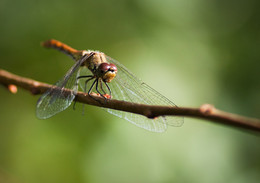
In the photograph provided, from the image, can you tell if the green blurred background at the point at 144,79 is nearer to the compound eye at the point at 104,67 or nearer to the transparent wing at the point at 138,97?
the transparent wing at the point at 138,97

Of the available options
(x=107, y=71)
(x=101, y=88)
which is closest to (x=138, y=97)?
(x=107, y=71)

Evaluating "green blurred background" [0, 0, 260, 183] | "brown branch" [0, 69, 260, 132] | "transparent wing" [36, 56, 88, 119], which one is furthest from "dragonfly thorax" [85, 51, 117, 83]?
"brown branch" [0, 69, 260, 132]

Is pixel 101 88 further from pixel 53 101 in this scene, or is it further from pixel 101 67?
pixel 53 101

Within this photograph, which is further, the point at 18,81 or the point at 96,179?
the point at 96,179

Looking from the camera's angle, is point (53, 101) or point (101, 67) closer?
point (53, 101)

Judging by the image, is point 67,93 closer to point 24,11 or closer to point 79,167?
point 79,167

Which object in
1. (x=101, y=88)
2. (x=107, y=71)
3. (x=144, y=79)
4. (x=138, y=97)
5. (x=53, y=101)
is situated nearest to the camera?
(x=53, y=101)

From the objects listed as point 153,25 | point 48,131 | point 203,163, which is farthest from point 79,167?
point 153,25
